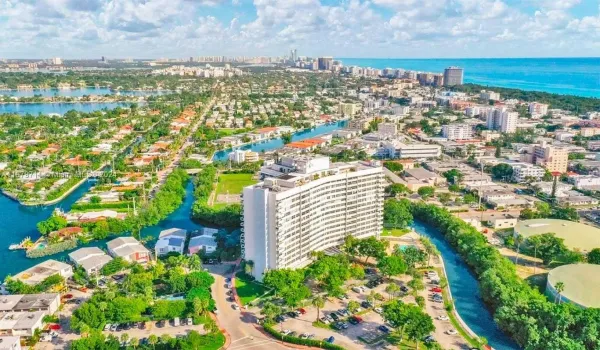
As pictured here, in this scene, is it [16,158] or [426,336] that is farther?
[16,158]

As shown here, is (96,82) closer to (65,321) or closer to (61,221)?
(61,221)

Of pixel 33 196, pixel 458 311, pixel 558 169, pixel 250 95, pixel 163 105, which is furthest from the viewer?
pixel 250 95

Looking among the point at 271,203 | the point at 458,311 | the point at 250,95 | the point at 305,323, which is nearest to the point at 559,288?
the point at 458,311

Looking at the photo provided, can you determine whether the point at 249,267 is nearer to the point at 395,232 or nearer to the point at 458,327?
the point at 458,327

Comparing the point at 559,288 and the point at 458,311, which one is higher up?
the point at 559,288

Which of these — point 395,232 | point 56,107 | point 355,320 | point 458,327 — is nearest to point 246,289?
point 355,320

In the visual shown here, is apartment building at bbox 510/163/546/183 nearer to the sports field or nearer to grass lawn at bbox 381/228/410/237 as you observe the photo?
grass lawn at bbox 381/228/410/237

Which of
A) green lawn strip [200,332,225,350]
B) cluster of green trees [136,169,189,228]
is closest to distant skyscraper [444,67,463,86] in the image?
cluster of green trees [136,169,189,228]
